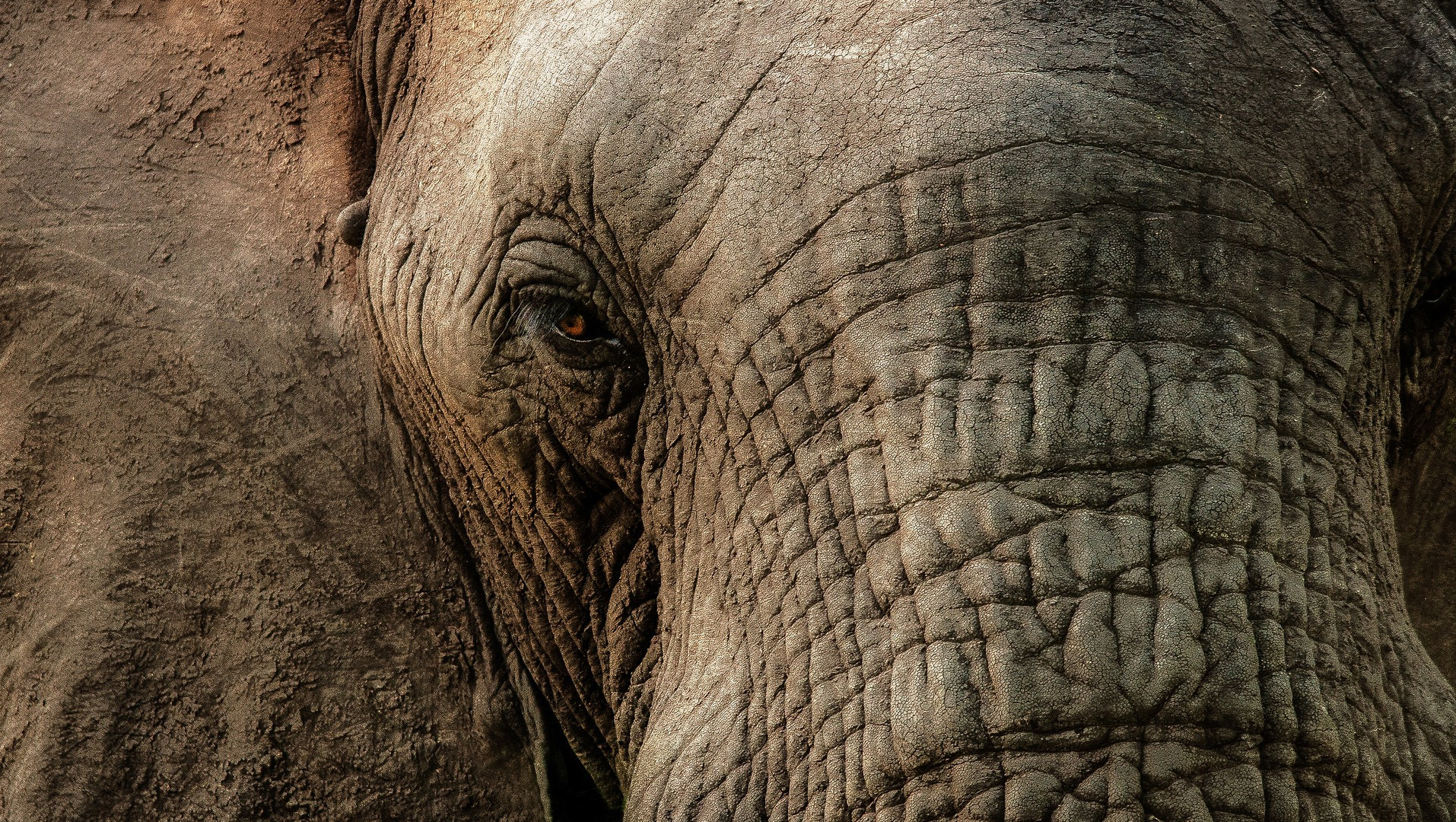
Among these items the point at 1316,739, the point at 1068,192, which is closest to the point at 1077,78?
the point at 1068,192

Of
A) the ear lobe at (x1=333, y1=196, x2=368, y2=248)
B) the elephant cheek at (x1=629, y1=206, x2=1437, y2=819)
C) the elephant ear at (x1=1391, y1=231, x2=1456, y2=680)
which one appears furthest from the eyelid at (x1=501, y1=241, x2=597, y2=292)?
the elephant ear at (x1=1391, y1=231, x2=1456, y2=680)

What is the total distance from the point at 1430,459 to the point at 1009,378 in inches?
36.2

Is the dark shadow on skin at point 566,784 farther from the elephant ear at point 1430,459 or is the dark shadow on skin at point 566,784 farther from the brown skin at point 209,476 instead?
the elephant ear at point 1430,459

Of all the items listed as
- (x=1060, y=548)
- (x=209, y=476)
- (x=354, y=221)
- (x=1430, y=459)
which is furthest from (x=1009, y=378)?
(x=209, y=476)

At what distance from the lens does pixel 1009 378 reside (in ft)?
6.18

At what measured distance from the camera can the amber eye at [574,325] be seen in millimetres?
2363

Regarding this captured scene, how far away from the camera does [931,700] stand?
1849 mm

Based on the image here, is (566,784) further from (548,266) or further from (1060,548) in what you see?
(1060,548)

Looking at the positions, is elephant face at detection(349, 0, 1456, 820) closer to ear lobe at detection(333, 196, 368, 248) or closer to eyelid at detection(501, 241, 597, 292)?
eyelid at detection(501, 241, 597, 292)

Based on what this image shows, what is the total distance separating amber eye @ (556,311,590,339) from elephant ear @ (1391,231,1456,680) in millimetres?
1130

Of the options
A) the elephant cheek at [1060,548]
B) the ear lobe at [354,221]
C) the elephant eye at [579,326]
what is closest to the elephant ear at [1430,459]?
the elephant cheek at [1060,548]

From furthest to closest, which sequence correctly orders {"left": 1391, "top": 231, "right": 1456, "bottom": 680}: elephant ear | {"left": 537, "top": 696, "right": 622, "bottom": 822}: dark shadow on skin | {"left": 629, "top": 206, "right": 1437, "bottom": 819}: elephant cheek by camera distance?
{"left": 537, "top": 696, "right": 622, "bottom": 822}: dark shadow on skin
{"left": 1391, "top": 231, "right": 1456, "bottom": 680}: elephant ear
{"left": 629, "top": 206, "right": 1437, "bottom": 819}: elephant cheek

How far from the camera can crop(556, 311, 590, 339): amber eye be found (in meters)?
2.36

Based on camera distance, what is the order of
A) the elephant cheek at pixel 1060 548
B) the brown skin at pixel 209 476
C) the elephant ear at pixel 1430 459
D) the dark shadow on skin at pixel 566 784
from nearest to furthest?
the elephant cheek at pixel 1060 548
the elephant ear at pixel 1430 459
the brown skin at pixel 209 476
the dark shadow on skin at pixel 566 784
